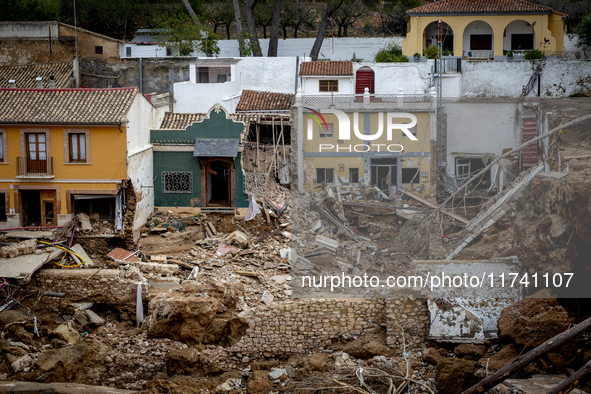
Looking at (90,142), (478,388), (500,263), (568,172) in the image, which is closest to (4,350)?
(90,142)

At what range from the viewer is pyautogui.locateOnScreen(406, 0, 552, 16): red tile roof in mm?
23547

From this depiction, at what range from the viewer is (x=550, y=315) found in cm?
1077

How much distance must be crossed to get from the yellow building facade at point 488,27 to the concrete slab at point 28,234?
15090 mm

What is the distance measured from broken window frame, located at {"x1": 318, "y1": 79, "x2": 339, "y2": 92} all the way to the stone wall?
10.5 meters

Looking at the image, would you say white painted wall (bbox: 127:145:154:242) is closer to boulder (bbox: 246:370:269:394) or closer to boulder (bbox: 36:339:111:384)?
boulder (bbox: 36:339:111:384)

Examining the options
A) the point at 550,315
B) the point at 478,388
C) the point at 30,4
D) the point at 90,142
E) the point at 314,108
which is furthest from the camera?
the point at 30,4

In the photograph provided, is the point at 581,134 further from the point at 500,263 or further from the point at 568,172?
the point at 500,263

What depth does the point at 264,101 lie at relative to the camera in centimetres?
2180

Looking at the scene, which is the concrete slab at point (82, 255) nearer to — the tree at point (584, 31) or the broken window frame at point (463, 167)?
the broken window frame at point (463, 167)

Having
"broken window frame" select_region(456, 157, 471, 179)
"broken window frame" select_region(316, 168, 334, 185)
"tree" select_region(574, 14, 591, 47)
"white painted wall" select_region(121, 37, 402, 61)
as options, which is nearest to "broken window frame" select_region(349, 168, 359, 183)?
"broken window frame" select_region(316, 168, 334, 185)

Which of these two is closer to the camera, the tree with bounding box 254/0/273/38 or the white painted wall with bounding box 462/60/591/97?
the white painted wall with bounding box 462/60/591/97

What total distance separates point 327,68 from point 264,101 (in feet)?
8.25

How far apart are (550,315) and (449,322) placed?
2.20 meters

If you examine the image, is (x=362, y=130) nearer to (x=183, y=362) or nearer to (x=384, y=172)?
(x=384, y=172)
